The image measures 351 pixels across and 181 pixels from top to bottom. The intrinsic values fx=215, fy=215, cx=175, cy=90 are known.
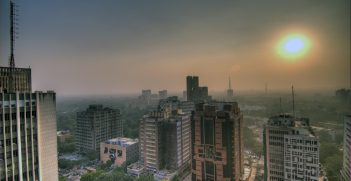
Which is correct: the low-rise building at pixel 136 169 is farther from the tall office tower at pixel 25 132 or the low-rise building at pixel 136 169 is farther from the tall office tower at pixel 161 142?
the tall office tower at pixel 25 132

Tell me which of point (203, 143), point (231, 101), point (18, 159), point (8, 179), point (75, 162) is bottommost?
point (75, 162)

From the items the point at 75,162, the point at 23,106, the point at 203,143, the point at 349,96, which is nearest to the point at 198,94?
the point at 203,143

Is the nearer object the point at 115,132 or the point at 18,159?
the point at 18,159

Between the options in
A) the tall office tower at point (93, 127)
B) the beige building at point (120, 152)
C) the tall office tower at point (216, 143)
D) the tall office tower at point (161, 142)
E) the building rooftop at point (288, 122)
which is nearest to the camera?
the building rooftop at point (288, 122)

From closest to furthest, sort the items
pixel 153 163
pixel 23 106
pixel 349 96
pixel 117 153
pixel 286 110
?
1. pixel 23 106
2. pixel 349 96
3. pixel 286 110
4. pixel 153 163
5. pixel 117 153

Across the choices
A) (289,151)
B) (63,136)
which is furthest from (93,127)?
(289,151)

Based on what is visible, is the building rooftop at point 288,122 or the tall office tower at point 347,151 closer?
the building rooftop at point 288,122

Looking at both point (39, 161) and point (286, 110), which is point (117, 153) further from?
point (286, 110)

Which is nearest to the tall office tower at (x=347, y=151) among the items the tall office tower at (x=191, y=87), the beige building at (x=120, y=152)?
the tall office tower at (x=191, y=87)

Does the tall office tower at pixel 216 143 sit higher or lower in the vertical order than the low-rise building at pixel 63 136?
higher
